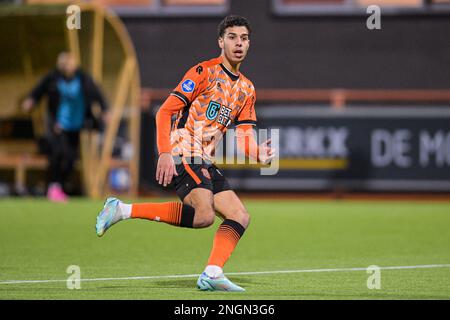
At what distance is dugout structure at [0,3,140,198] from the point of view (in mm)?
20172

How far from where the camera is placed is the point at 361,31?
72.8ft

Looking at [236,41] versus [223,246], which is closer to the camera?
[223,246]

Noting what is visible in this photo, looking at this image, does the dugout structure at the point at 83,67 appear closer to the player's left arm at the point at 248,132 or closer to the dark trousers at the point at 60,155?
the dark trousers at the point at 60,155

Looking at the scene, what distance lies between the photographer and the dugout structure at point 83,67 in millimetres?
20172

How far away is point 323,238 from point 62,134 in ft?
22.2

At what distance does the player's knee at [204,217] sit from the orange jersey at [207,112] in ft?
1.38

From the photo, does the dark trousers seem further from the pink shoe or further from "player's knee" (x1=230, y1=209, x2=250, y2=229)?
"player's knee" (x1=230, y1=209, x2=250, y2=229)

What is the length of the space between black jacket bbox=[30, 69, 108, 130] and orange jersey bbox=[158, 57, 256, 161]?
9.92 m

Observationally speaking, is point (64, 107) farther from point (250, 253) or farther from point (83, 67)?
point (250, 253)

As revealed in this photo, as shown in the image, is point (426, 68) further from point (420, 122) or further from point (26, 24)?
point (26, 24)

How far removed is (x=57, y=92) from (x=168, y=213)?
10.5 metres

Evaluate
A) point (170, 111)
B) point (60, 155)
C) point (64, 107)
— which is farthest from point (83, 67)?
point (170, 111)

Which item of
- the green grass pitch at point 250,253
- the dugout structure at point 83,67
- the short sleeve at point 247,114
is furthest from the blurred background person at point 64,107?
the short sleeve at point 247,114

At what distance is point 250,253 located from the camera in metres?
11.1
